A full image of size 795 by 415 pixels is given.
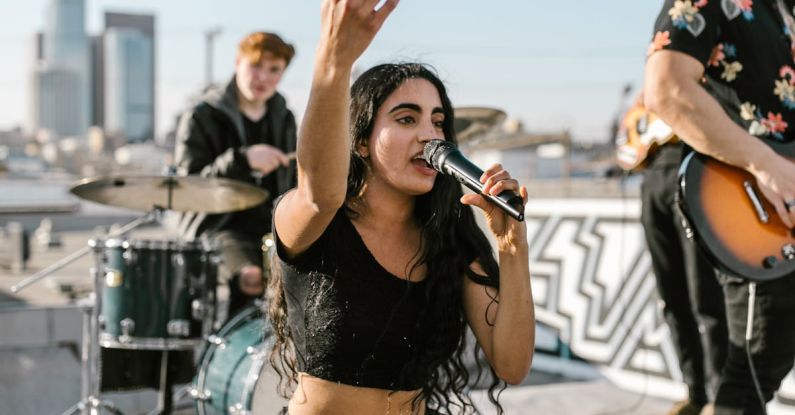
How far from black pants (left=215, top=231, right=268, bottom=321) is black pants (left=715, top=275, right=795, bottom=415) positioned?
2.39 m

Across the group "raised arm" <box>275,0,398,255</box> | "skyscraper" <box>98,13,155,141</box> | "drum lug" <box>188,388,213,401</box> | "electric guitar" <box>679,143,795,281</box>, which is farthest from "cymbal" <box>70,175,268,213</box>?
"skyscraper" <box>98,13,155,141</box>

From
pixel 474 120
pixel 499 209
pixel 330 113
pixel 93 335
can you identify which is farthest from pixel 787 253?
pixel 93 335

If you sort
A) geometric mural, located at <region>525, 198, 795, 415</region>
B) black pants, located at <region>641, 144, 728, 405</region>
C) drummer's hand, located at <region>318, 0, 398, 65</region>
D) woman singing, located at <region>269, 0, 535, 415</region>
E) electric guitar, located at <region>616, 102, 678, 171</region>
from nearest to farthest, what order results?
1. drummer's hand, located at <region>318, 0, 398, 65</region>
2. woman singing, located at <region>269, 0, 535, 415</region>
3. black pants, located at <region>641, 144, 728, 405</region>
4. electric guitar, located at <region>616, 102, 678, 171</region>
5. geometric mural, located at <region>525, 198, 795, 415</region>

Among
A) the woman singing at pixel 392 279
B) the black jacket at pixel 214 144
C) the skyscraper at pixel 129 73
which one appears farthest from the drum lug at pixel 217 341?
the skyscraper at pixel 129 73

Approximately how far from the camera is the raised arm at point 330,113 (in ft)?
4.68

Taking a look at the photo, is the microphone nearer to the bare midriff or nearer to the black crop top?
the black crop top

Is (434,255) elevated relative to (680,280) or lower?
elevated

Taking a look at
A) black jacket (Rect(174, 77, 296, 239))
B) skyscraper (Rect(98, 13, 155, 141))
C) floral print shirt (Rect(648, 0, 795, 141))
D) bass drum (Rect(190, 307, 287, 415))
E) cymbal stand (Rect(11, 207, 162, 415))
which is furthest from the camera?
skyscraper (Rect(98, 13, 155, 141))

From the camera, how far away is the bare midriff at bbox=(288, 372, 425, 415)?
1.93m

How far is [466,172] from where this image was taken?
5.48 feet

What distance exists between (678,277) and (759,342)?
0.89 meters

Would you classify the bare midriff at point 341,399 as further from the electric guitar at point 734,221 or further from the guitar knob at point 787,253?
the guitar knob at point 787,253

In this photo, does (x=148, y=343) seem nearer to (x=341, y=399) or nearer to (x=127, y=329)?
(x=127, y=329)

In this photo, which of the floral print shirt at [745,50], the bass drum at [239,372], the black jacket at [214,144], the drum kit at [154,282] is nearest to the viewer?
the floral print shirt at [745,50]
